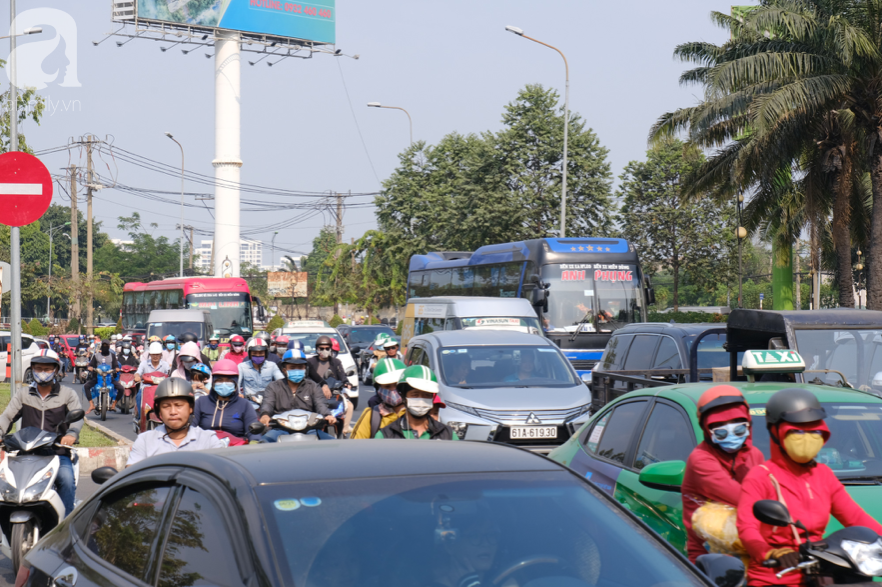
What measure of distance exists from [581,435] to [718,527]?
2516 mm

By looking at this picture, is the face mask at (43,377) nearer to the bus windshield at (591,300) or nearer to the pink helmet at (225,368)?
the pink helmet at (225,368)

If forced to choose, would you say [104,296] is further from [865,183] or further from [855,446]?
[855,446]

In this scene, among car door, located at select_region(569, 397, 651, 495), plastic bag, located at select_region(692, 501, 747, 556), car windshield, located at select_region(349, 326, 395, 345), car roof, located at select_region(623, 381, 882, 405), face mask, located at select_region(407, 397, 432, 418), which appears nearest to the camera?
plastic bag, located at select_region(692, 501, 747, 556)

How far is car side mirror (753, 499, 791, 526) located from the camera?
11.1 feet

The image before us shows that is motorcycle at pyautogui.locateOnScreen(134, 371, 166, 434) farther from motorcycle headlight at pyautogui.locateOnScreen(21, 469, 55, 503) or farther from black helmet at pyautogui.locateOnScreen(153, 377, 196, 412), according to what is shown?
motorcycle headlight at pyautogui.locateOnScreen(21, 469, 55, 503)

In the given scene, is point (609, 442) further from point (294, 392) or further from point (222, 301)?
point (222, 301)

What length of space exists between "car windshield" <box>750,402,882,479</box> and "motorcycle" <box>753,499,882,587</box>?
5.13 feet

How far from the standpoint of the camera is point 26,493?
6.50 metres

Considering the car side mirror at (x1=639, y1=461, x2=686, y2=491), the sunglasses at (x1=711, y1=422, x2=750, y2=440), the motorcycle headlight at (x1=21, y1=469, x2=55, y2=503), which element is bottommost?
the motorcycle headlight at (x1=21, y1=469, x2=55, y2=503)

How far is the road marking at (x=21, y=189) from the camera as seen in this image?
8555mm

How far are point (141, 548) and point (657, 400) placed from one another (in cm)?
344

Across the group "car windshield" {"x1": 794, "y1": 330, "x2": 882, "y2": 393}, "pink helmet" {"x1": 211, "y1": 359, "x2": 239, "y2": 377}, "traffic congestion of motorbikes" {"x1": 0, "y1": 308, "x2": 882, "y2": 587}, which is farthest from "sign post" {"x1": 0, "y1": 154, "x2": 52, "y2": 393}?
"car windshield" {"x1": 794, "y1": 330, "x2": 882, "y2": 393}

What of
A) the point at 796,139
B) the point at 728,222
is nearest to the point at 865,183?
the point at 796,139

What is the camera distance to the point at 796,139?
2392 cm
